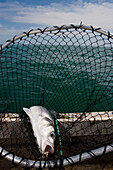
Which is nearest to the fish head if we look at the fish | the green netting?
the fish

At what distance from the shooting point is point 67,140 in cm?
216

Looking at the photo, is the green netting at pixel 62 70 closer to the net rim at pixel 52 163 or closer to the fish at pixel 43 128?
the fish at pixel 43 128

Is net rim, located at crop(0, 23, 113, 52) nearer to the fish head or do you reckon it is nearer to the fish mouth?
the fish head

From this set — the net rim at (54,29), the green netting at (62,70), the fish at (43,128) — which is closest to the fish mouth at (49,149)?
the fish at (43,128)

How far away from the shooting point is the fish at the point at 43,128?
1.79 m

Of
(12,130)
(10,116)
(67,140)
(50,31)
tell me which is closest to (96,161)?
(67,140)

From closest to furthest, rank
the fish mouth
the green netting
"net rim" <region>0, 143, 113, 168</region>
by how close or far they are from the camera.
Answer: "net rim" <region>0, 143, 113, 168</region>, the fish mouth, the green netting

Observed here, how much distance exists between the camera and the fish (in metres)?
1.79

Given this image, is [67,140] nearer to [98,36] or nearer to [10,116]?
[10,116]

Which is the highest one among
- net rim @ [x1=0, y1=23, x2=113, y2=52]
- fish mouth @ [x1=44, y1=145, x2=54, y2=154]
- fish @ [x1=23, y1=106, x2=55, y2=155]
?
net rim @ [x1=0, y1=23, x2=113, y2=52]

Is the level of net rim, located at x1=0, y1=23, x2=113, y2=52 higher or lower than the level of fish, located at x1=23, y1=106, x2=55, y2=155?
higher

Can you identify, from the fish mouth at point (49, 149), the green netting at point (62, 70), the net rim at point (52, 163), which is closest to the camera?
the net rim at point (52, 163)

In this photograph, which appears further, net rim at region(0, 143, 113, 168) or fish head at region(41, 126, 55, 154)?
fish head at region(41, 126, 55, 154)

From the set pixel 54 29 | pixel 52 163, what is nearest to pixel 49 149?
pixel 52 163
